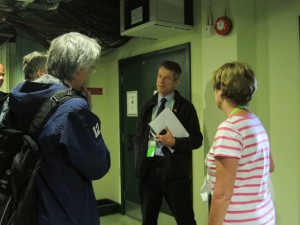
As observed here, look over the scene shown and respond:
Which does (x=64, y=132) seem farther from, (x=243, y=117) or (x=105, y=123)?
(x=105, y=123)

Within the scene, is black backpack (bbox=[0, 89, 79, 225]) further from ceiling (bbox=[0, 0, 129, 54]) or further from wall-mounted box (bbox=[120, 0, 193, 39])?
ceiling (bbox=[0, 0, 129, 54])

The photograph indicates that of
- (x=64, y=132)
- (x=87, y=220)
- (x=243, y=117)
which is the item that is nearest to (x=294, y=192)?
(x=243, y=117)

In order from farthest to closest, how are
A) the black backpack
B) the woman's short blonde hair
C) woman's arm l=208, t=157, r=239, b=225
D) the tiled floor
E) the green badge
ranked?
the tiled floor < the green badge < the woman's short blonde hair < woman's arm l=208, t=157, r=239, b=225 < the black backpack

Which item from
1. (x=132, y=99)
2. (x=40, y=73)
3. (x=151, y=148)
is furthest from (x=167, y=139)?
(x=132, y=99)

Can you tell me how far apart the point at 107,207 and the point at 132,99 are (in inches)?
55.9

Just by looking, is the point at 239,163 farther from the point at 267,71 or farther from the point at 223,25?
the point at 223,25

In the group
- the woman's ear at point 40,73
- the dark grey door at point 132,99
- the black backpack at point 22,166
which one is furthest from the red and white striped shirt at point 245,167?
the dark grey door at point 132,99

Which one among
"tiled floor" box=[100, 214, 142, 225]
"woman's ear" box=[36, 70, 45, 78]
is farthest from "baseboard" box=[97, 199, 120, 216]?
"woman's ear" box=[36, 70, 45, 78]

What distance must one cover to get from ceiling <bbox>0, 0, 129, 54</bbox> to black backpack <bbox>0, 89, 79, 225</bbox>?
7.30 feet

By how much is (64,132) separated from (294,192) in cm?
191

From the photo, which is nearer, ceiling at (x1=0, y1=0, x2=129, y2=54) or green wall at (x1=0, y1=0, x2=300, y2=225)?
green wall at (x1=0, y1=0, x2=300, y2=225)

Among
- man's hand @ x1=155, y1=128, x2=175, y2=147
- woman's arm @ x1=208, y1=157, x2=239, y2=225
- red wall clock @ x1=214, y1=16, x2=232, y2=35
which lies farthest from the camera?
red wall clock @ x1=214, y1=16, x2=232, y2=35

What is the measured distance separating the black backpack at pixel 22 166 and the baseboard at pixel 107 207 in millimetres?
2921

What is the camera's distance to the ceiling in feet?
10.5
